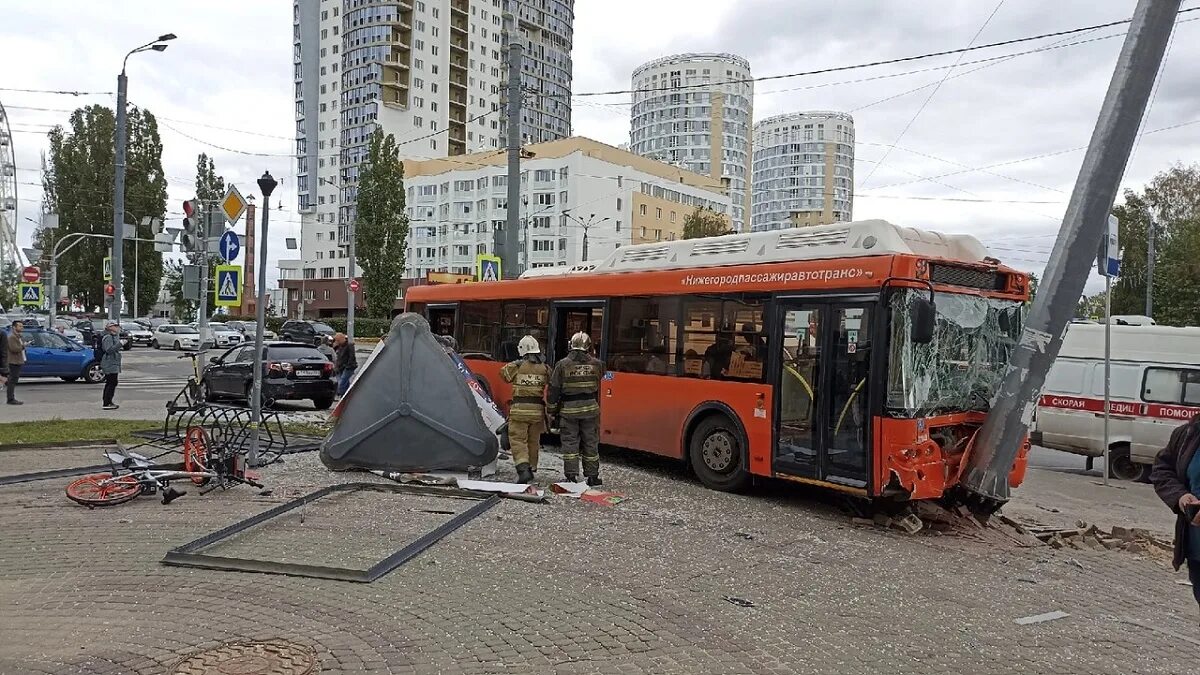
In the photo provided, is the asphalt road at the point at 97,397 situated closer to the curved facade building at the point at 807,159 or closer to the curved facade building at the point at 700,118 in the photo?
the curved facade building at the point at 807,159

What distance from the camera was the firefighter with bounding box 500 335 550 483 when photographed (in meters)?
9.84

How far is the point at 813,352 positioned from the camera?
9047 millimetres

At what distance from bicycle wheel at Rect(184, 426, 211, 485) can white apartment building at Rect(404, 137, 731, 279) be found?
205 feet

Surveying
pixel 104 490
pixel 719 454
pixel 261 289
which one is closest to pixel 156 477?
pixel 104 490

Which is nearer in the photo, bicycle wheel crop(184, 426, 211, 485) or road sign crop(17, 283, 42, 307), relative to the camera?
bicycle wheel crop(184, 426, 211, 485)

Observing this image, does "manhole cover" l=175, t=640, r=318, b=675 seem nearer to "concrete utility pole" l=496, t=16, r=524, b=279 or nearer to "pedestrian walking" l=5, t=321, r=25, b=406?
"concrete utility pole" l=496, t=16, r=524, b=279

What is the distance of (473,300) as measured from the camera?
1464 cm

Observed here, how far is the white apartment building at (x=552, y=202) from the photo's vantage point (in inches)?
3063

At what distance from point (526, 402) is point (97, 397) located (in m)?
15.3

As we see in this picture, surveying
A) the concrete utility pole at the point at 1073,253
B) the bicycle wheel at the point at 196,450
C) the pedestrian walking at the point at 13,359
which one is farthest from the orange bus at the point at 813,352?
the pedestrian walking at the point at 13,359

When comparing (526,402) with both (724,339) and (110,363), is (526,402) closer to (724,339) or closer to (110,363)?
(724,339)

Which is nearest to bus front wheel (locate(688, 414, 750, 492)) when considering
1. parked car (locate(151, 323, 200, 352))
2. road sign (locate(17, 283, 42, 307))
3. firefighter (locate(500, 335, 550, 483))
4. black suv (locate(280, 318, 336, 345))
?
firefighter (locate(500, 335, 550, 483))

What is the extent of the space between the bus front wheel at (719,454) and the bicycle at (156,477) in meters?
5.05

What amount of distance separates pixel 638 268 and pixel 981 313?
181 inches
